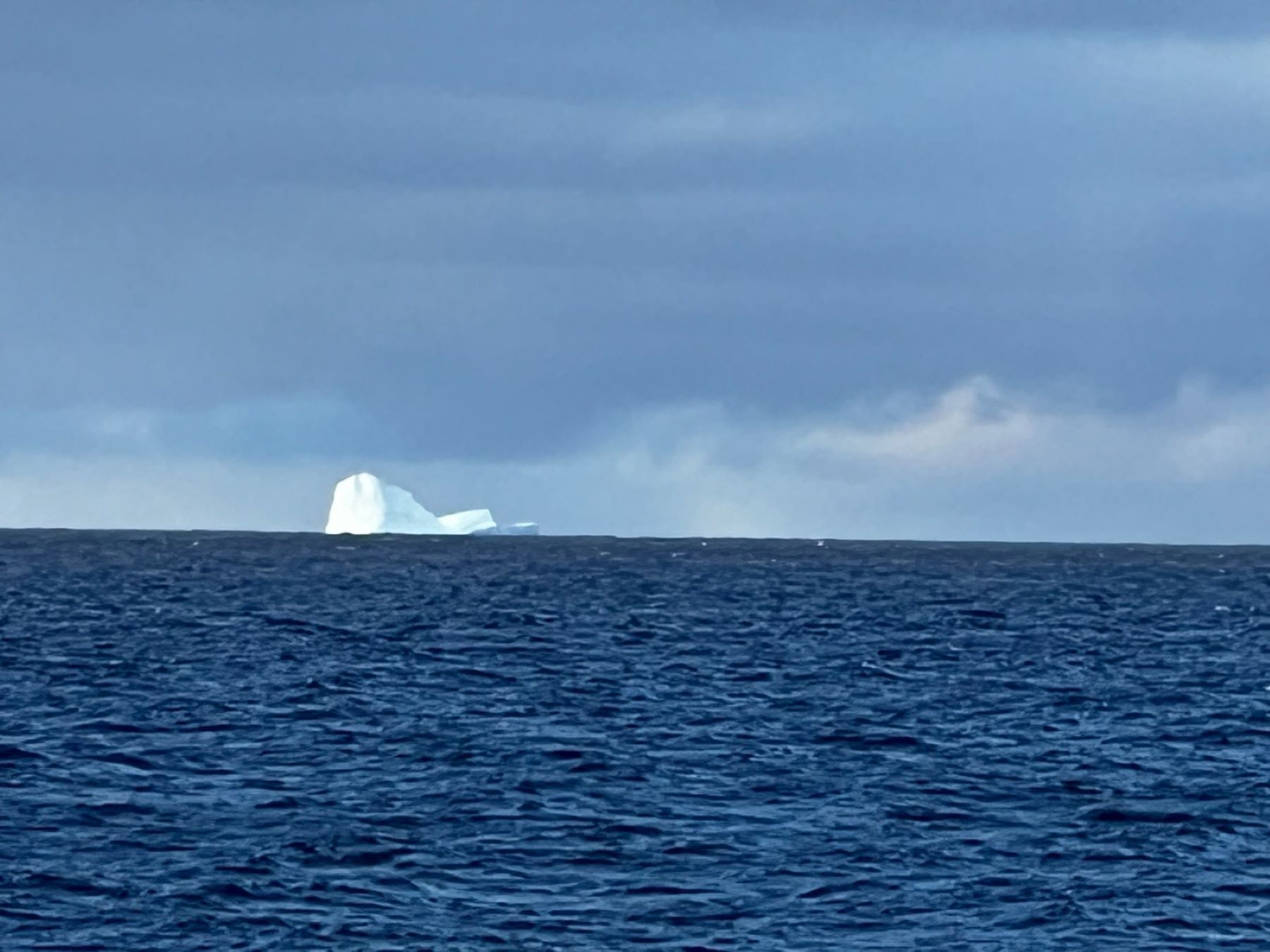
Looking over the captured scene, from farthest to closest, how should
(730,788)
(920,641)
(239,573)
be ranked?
1. (239,573)
2. (920,641)
3. (730,788)

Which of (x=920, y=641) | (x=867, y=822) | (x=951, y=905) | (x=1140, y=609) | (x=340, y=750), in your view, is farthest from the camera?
(x=1140, y=609)

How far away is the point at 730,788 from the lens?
3164 cm

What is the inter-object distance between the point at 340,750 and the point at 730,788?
7.59 m

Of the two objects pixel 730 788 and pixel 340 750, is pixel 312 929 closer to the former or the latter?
pixel 730 788

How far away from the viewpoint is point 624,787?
31.5 meters

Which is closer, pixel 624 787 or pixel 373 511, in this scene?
pixel 624 787

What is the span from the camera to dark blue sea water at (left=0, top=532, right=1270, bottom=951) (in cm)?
2294

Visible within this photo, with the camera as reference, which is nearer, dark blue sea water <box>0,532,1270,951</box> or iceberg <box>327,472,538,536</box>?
dark blue sea water <box>0,532,1270,951</box>

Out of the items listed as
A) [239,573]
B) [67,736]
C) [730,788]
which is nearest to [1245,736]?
[730,788]

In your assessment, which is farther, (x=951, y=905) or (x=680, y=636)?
(x=680, y=636)

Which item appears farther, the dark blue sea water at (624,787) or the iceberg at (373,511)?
the iceberg at (373,511)

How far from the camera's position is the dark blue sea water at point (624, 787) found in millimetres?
22938

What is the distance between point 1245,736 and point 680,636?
1080 inches

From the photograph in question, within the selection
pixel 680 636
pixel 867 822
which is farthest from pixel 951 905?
pixel 680 636
